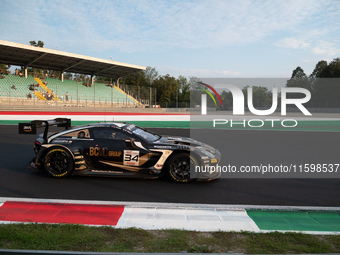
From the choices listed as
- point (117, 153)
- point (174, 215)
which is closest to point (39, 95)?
point (117, 153)

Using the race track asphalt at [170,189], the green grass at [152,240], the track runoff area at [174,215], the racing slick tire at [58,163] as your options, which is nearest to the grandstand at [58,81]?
the racing slick tire at [58,163]

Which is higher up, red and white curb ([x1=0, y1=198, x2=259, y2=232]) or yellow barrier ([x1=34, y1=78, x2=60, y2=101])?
yellow barrier ([x1=34, y1=78, x2=60, y2=101])

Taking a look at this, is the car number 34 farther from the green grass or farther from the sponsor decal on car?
the green grass

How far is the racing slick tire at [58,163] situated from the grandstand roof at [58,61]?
1031 inches

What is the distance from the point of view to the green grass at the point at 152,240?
3289mm

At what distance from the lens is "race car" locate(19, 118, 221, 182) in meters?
6.00

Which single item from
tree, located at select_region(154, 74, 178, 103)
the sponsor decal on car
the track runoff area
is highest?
tree, located at select_region(154, 74, 178, 103)

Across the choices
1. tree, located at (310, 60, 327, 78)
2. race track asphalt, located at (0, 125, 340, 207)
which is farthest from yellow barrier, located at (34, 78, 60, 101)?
tree, located at (310, 60, 327, 78)

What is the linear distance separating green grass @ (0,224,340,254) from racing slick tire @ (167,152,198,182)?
7.45 feet

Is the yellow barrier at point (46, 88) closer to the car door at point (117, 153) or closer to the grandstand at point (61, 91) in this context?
the grandstand at point (61, 91)

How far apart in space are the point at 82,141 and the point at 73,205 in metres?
1.78

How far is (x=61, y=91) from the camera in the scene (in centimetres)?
3481

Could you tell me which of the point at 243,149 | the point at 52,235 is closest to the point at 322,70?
the point at 243,149

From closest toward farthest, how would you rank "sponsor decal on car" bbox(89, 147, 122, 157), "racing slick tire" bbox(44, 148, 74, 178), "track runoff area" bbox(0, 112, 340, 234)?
1. "track runoff area" bbox(0, 112, 340, 234)
2. "sponsor decal on car" bbox(89, 147, 122, 157)
3. "racing slick tire" bbox(44, 148, 74, 178)
